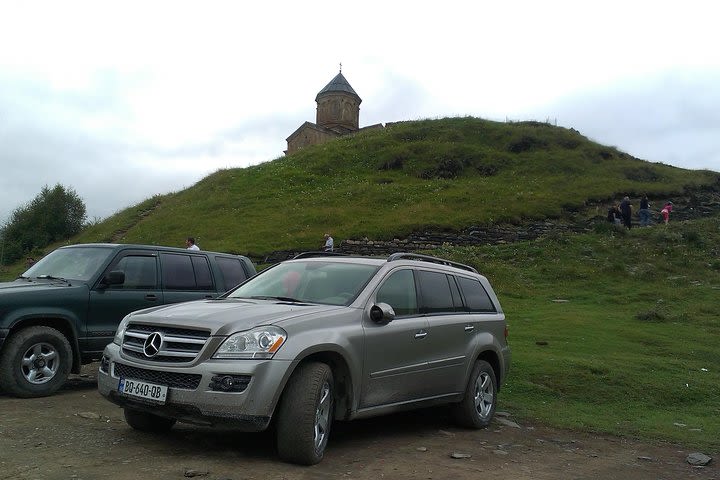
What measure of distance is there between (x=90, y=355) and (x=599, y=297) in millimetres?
15566

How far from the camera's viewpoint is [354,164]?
153 feet

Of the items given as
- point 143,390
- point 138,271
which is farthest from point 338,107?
point 143,390

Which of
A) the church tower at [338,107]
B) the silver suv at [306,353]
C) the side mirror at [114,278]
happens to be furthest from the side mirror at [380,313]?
the church tower at [338,107]

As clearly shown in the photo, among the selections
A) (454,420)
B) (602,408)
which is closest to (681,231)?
(602,408)

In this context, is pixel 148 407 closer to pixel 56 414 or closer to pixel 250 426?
pixel 250 426

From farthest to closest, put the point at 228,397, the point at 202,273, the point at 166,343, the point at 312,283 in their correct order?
1. the point at 202,273
2. the point at 312,283
3. the point at 166,343
4. the point at 228,397

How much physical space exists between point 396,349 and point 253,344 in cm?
163

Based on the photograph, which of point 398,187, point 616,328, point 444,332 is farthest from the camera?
point 398,187

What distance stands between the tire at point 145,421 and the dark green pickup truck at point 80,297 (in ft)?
7.20

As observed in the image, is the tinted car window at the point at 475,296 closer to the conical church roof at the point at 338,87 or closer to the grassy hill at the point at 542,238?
the grassy hill at the point at 542,238

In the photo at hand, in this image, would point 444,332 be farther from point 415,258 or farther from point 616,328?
point 616,328

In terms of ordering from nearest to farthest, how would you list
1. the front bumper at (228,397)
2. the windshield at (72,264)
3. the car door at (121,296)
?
1. the front bumper at (228,397)
2. the car door at (121,296)
3. the windshield at (72,264)

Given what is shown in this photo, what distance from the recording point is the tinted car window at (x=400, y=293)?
6.41 meters

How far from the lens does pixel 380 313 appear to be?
5.95 metres
